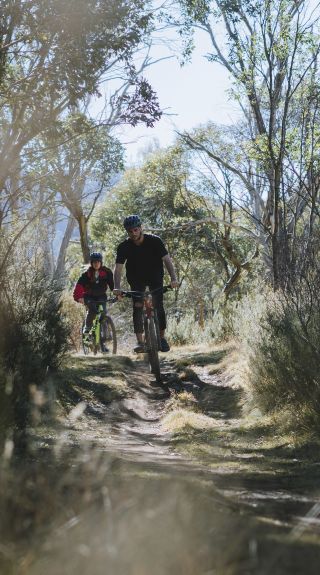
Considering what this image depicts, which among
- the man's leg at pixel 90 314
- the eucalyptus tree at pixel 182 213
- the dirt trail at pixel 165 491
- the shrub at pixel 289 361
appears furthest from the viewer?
the eucalyptus tree at pixel 182 213

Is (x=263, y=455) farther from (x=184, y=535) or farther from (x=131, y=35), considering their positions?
(x=131, y=35)

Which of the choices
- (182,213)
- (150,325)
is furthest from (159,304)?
(182,213)

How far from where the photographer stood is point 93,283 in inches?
474

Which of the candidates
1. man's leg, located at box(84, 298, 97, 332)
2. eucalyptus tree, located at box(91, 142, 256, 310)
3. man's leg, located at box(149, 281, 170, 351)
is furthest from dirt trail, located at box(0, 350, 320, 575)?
eucalyptus tree, located at box(91, 142, 256, 310)

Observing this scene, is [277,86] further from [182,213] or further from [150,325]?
[182,213]

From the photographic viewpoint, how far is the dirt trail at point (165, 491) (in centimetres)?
179

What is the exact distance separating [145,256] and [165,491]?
5856mm

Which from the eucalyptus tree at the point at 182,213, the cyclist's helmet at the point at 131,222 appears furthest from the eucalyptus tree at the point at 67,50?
the eucalyptus tree at the point at 182,213

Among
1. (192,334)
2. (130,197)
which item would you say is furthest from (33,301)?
(130,197)

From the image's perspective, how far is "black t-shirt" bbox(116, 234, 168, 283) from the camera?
8.59 meters

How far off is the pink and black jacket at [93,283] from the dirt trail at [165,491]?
3.63 meters

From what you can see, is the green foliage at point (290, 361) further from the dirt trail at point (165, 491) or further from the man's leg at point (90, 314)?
the man's leg at point (90, 314)

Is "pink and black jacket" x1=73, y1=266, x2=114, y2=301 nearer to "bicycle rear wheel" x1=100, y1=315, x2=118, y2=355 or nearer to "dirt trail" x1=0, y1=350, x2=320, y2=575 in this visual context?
"bicycle rear wheel" x1=100, y1=315, x2=118, y2=355

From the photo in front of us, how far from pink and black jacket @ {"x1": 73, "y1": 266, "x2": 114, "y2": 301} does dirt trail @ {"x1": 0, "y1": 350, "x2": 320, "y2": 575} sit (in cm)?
363
